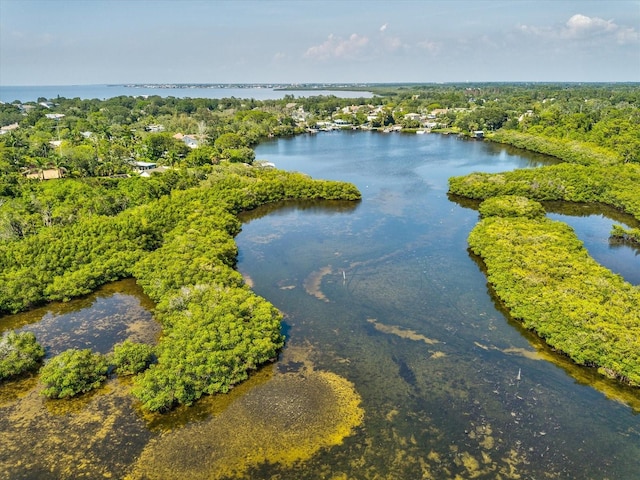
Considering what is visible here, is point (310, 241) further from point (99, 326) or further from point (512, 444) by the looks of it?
point (512, 444)

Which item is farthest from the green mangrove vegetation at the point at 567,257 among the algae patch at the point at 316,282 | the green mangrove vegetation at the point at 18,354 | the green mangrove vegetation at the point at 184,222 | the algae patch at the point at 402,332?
the green mangrove vegetation at the point at 18,354

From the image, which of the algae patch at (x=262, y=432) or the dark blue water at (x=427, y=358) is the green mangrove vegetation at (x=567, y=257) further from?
the algae patch at (x=262, y=432)

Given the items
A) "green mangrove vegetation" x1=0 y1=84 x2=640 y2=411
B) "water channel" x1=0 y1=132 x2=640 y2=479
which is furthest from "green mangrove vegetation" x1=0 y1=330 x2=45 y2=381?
"water channel" x1=0 y1=132 x2=640 y2=479

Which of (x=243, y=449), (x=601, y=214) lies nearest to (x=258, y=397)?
(x=243, y=449)

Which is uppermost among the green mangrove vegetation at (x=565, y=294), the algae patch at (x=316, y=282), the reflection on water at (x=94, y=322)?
the green mangrove vegetation at (x=565, y=294)

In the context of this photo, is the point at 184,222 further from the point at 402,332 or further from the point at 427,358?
the point at 427,358

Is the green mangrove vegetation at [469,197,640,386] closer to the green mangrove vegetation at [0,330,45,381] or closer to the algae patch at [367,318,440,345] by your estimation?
the algae patch at [367,318,440,345]
